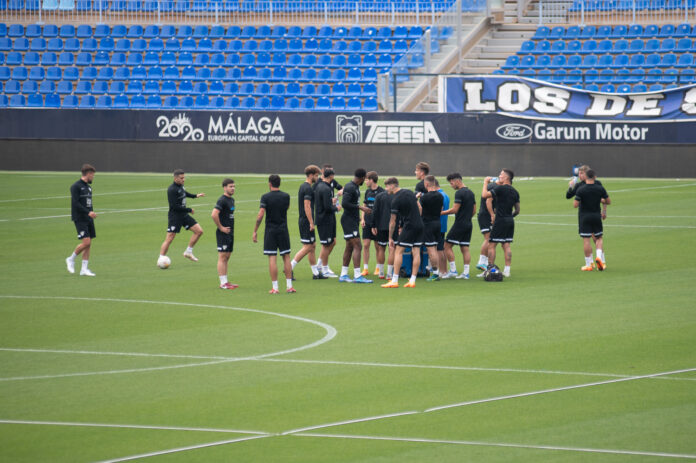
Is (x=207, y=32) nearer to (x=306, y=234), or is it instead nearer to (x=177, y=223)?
(x=177, y=223)

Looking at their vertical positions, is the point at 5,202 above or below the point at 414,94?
below

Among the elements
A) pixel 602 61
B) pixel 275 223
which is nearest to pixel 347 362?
pixel 275 223

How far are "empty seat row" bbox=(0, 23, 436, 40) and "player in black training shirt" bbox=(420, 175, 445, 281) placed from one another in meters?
27.5

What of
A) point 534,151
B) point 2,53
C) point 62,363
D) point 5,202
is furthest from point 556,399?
point 2,53

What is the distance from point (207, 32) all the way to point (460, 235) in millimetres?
33127

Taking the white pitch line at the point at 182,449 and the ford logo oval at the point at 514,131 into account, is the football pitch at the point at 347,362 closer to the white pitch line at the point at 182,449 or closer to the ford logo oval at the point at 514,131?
the white pitch line at the point at 182,449

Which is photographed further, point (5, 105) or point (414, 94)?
point (5, 105)

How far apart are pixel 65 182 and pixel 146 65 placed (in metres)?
10.6

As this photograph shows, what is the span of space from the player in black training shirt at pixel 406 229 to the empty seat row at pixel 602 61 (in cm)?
2512

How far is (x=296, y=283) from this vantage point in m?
19.9

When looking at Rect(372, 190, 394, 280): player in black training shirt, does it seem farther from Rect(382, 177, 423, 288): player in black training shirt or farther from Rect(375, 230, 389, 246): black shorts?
Rect(382, 177, 423, 288): player in black training shirt

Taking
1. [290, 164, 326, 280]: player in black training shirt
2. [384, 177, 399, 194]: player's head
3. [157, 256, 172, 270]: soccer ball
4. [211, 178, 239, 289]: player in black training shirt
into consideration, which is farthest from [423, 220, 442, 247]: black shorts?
[157, 256, 172, 270]: soccer ball

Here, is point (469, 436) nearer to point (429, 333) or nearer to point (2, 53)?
point (429, 333)

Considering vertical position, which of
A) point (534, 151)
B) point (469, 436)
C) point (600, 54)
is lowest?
point (469, 436)
